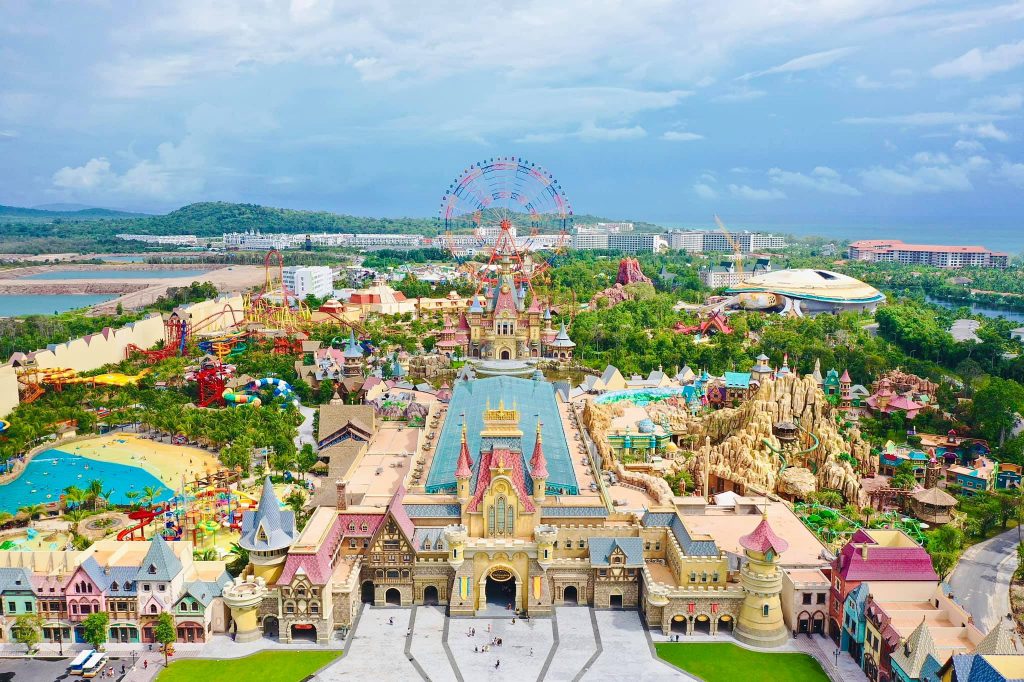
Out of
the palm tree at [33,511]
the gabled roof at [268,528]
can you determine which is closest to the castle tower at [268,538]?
the gabled roof at [268,528]

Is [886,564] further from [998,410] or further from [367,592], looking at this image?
[998,410]

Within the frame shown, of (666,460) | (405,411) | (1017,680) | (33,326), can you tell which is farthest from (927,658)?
(33,326)

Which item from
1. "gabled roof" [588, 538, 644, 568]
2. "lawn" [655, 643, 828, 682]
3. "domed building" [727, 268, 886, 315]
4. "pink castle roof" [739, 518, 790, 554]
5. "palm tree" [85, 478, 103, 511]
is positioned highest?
"domed building" [727, 268, 886, 315]

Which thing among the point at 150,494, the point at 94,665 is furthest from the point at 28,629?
the point at 150,494

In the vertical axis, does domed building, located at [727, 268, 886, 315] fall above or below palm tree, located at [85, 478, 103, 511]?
above

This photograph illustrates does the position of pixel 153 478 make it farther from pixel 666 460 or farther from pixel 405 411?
pixel 666 460

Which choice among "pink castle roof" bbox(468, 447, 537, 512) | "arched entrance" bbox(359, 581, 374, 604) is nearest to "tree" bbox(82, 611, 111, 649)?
"arched entrance" bbox(359, 581, 374, 604)

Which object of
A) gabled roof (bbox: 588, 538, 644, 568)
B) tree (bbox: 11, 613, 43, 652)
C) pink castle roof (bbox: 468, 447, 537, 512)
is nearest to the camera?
tree (bbox: 11, 613, 43, 652)

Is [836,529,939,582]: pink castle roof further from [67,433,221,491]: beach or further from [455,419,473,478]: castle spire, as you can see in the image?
[67,433,221,491]: beach
